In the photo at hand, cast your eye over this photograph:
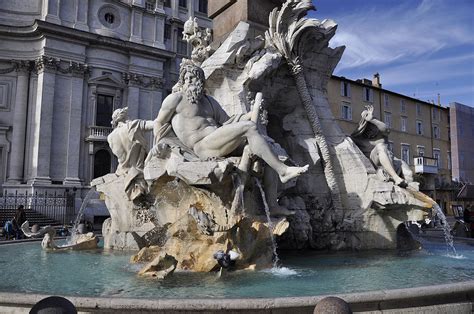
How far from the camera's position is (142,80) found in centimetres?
3194

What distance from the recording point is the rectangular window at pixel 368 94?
118 ft

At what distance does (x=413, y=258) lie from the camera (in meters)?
6.77

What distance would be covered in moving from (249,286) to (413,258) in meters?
3.37

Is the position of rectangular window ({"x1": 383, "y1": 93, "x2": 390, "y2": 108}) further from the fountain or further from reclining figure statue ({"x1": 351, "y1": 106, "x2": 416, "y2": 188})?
reclining figure statue ({"x1": 351, "y1": 106, "x2": 416, "y2": 188})

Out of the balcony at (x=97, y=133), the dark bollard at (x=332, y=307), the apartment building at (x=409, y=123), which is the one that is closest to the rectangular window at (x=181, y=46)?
the balcony at (x=97, y=133)

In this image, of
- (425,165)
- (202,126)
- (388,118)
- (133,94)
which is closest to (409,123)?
(388,118)

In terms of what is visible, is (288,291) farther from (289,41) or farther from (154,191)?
(289,41)

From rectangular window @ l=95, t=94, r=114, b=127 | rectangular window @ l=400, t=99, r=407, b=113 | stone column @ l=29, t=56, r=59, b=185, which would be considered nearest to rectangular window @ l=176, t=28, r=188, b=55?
rectangular window @ l=95, t=94, r=114, b=127

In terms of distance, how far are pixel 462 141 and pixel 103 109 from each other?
3093cm

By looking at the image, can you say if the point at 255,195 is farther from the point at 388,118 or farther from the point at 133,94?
the point at 388,118

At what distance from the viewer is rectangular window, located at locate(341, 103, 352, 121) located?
34.4 meters

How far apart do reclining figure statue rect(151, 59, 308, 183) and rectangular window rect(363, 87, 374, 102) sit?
31.4 meters

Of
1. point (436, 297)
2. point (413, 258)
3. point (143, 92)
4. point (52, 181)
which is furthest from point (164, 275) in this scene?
point (143, 92)

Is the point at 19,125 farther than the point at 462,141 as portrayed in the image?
No
